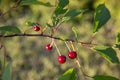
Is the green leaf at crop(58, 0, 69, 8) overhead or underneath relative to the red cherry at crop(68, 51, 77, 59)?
overhead

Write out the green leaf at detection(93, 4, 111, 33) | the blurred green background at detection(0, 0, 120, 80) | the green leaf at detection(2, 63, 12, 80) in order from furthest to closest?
the blurred green background at detection(0, 0, 120, 80), the green leaf at detection(93, 4, 111, 33), the green leaf at detection(2, 63, 12, 80)

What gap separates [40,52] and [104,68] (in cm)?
77

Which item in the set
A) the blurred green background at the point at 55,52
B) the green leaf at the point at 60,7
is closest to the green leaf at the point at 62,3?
the green leaf at the point at 60,7

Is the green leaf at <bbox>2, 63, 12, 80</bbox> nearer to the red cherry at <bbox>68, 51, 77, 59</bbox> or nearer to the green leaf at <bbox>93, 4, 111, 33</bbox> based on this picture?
the red cherry at <bbox>68, 51, 77, 59</bbox>

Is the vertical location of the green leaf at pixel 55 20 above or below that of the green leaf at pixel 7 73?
above

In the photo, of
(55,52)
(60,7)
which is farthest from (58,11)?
(55,52)

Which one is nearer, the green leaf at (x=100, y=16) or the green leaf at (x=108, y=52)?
the green leaf at (x=108, y=52)

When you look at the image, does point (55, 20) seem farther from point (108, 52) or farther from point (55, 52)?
point (55, 52)

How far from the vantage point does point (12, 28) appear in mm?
941

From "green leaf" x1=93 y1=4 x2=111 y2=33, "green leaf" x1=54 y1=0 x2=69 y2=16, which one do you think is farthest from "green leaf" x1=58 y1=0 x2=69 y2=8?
"green leaf" x1=93 y1=4 x2=111 y2=33

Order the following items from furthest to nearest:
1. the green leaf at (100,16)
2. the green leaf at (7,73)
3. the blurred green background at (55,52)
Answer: the blurred green background at (55,52) → the green leaf at (100,16) → the green leaf at (7,73)

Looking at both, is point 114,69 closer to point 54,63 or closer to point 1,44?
point 54,63

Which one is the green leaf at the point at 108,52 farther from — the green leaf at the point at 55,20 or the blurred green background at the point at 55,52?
the blurred green background at the point at 55,52

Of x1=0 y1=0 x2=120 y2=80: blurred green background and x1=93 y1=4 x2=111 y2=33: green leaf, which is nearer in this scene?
x1=93 y1=4 x2=111 y2=33: green leaf
